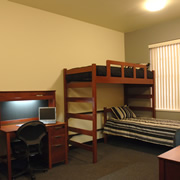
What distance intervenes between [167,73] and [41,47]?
2.79 meters

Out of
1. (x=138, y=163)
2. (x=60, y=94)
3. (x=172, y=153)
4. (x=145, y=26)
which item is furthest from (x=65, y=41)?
(x=172, y=153)

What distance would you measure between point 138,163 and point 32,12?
3140 millimetres

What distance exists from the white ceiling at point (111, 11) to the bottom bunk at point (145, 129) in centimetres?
196

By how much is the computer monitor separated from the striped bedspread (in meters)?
1.48

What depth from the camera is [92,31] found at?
4.57 m

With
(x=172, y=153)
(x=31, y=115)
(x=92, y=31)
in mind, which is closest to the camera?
(x=172, y=153)

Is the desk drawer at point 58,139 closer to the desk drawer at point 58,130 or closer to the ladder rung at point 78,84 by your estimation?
the desk drawer at point 58,130

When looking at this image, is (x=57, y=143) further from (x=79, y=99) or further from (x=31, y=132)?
(x=79, y=99)

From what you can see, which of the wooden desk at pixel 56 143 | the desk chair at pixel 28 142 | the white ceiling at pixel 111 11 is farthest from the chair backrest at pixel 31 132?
the white ceiling at pixel 111 11

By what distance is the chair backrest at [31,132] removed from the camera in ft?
8.97

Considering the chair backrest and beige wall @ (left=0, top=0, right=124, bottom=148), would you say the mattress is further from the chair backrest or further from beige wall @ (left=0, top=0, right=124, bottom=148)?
the chair backrest

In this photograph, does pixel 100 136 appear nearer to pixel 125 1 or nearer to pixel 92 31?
pixel 92 31

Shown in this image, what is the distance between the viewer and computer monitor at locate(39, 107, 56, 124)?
11.2ft

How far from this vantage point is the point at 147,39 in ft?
16.0
